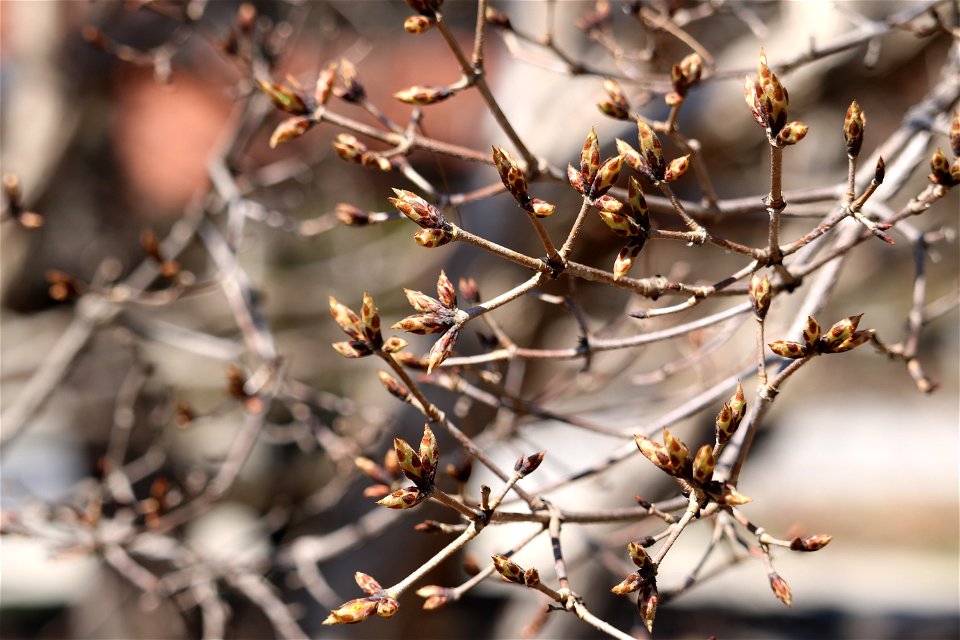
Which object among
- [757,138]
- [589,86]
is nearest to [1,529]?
[589,86]

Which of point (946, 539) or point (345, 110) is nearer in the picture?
point (345, 110)

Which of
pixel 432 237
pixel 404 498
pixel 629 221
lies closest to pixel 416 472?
pixel 404 498

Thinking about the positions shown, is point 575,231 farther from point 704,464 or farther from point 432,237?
point 704,464

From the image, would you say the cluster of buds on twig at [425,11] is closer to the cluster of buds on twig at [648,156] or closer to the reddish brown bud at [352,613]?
the cluster of buds on twig at [648,156]

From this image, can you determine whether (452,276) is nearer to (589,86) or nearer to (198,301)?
(589,86)

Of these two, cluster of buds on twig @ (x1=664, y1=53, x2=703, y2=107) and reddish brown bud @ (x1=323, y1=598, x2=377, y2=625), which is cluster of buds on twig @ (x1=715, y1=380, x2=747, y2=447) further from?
cluster of buds on twig @ (x1=664, y1=53, x2=703, y2=107)

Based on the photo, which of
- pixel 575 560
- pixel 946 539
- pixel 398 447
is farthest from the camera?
pixel 946 539

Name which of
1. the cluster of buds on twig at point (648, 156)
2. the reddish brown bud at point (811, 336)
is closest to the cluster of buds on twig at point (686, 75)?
the cluster of buds on twig at point (648, 156)
